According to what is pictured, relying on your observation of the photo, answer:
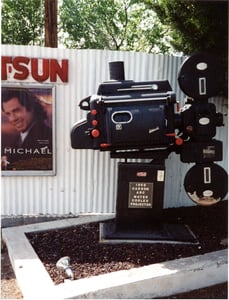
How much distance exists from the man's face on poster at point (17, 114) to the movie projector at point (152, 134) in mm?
990

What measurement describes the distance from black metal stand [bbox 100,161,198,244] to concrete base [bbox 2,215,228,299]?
58 cm

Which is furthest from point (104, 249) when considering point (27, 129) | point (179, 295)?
point (27, 129)

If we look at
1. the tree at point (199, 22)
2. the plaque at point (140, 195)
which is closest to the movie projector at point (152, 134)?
the plaque at point (140, 195)

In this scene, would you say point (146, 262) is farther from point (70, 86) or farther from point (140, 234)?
point (70, 86)

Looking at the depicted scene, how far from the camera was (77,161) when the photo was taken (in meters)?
5.34

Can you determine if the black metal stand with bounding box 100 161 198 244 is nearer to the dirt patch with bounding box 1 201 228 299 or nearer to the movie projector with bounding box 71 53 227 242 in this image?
the movie projector with bounding box 71 53 227 242

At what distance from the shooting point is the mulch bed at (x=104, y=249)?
3.90 meters

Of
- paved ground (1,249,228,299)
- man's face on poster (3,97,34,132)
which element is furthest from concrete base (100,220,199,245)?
man's face on poster (3,97,34,132)

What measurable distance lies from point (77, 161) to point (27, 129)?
795 millimetres

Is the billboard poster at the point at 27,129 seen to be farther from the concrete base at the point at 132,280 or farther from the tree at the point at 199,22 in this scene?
the tree at the point at 199,22

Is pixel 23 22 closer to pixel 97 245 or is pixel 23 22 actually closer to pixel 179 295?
pixel 97 245

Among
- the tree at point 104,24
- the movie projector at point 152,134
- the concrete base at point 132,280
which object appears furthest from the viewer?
the tree at point 104,24

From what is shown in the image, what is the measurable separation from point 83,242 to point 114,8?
41.5 feet

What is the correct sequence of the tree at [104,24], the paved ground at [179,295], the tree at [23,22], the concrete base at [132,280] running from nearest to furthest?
the concrete base at [132,280] < the paved ground at [179,295] < the tree at [23,22] < the tree at [104,24]
